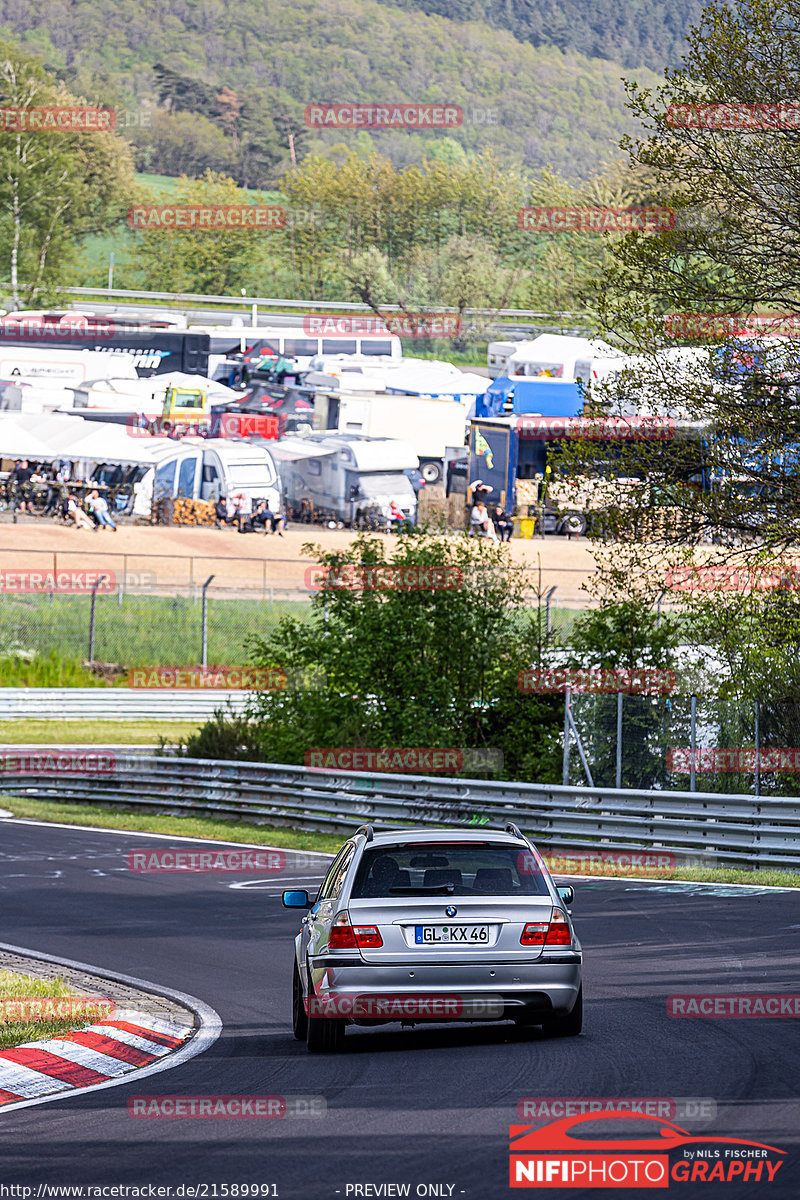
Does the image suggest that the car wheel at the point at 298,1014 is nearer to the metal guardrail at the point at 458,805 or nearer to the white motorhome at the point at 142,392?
the metal guardrail at the point at 458,805

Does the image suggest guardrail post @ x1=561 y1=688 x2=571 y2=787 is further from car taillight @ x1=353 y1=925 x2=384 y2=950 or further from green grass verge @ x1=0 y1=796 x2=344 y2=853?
car taillight @ x1=353 y1=925 x2=384 y2=950

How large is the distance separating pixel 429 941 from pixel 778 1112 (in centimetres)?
247

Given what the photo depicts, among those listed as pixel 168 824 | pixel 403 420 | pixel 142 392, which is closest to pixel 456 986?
pixel 168 824

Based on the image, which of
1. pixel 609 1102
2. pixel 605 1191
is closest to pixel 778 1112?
pixel 609 1102

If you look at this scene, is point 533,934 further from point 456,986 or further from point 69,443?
point 69,443

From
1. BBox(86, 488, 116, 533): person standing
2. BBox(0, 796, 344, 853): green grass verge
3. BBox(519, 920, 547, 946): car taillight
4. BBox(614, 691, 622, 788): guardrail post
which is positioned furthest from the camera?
BBox(86, 488, 116, 533): person standing

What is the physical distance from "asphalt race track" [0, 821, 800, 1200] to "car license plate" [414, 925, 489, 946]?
651 mm

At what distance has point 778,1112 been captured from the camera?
24.3ft

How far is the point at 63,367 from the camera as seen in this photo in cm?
8306

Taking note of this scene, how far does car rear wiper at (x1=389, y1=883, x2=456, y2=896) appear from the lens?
9.45 m

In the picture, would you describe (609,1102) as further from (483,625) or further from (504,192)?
(504,192)

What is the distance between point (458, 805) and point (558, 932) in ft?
49.3

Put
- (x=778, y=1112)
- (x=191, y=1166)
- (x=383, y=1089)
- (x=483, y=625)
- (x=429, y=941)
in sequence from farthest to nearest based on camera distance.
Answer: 1. (x=483, y=625)
2. (x=429, y=941)
3. (x=383, y=1089)
4. (x=778, y=1112)
5. (x=191, y=1166)

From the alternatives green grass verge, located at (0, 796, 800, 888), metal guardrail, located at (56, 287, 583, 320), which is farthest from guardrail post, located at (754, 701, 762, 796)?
metal guardrail, located at (56, 287, 583, 320)
